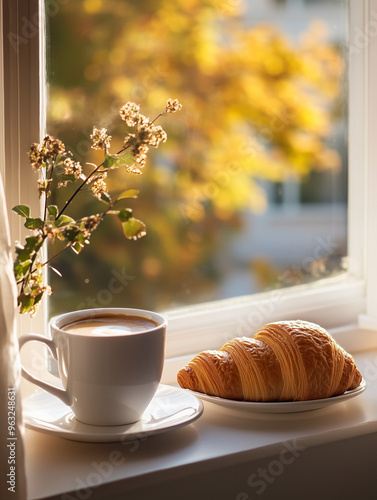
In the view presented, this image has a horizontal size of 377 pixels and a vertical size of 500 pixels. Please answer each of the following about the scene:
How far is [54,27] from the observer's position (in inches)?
39.8

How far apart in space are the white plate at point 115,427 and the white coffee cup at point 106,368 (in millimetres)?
15

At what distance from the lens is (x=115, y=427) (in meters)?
0.83

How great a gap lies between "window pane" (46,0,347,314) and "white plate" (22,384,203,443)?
22 cm

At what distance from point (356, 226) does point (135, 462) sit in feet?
2.45

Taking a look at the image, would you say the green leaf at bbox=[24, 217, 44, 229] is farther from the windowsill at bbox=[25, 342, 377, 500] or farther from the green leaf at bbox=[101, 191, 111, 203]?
the windowsill at bbox=[25, 342, 377, 500]

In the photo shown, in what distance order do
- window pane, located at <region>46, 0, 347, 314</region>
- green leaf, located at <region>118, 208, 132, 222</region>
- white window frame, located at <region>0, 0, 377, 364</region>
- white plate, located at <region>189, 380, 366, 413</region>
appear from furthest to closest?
white window frame, located at <region>0, 0, 377, 364</region> → window pane, located at <region>46, 0, 347, 314</region> → white plate, located at <region>189, 380, 366, 413</region> → green leaf, located at <region>118, 208, 132, 222</region>

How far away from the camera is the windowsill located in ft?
2.54

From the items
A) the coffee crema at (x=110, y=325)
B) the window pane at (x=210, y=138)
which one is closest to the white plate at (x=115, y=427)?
the coffee crema at (x=110, y=325)

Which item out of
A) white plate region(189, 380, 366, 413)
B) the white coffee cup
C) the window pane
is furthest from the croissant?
the window pane

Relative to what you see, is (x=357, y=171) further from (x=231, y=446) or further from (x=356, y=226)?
(x=231, y=446)

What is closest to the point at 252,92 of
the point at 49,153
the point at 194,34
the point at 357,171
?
the point at 194,34

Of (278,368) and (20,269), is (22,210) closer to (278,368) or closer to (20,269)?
(20,269)

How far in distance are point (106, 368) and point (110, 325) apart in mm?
74

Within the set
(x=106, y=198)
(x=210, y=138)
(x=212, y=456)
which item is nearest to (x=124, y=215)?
(x=106, y=198)
